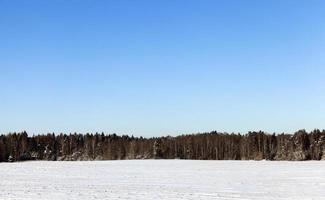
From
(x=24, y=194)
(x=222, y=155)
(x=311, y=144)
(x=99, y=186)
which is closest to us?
(x=24, y=194)

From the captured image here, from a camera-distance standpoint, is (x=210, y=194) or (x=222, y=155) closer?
(x=210, y=194)

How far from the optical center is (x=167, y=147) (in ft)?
209

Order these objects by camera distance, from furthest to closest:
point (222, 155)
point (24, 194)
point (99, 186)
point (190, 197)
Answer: point (222, 155) < point (99, 186) < point (24, 194) < point (190, 197)

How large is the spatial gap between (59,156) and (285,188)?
149ft

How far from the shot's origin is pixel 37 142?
221 ft

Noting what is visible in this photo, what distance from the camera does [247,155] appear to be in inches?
2274

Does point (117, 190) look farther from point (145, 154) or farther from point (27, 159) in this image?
point (27, 159)

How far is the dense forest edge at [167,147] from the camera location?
55.7 metres

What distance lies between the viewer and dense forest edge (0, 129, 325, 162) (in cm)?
5572

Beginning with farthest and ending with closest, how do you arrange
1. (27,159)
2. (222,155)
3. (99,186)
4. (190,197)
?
(27,159) < (222,155) < (99,186) < (190,197)

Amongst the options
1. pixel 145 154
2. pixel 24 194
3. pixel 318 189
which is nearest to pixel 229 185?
pixel 318 189

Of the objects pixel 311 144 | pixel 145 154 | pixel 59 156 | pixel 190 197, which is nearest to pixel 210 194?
pixel 190 197

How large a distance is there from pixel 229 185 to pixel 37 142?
45415 millimetres

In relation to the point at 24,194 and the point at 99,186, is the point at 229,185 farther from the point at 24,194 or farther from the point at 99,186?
the point at 24,194
